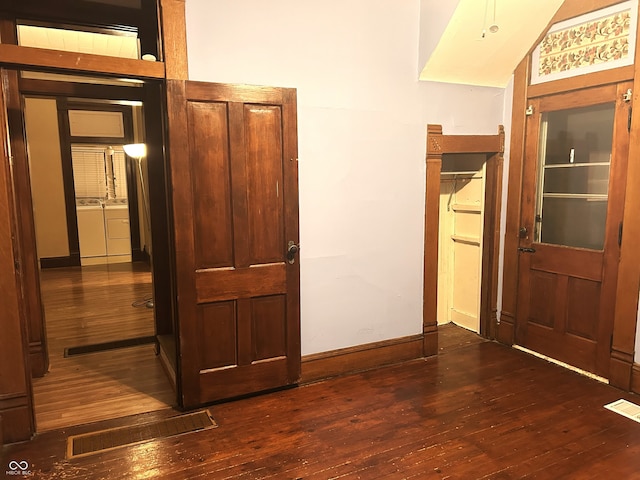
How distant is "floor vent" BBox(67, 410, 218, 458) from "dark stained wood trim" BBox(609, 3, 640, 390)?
290 cm

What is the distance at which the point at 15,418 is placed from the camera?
8.62 ft

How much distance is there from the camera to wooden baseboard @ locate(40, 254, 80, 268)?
795 centimetres

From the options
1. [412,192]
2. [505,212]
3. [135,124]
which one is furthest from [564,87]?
[135,124]

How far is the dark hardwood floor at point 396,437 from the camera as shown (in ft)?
7.77

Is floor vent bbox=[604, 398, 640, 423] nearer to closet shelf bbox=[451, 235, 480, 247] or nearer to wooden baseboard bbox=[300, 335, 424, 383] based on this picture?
wooden baseboard bbox=[300, 335, 424, 383]

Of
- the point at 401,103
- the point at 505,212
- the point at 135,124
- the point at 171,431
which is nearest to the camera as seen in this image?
the point at 171,431

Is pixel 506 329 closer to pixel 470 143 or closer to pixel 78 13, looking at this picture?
pixel 470 143

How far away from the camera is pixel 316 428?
9.13 ft

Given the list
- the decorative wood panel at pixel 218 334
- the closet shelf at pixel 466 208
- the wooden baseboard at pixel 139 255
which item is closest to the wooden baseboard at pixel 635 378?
the closet shelf at pixel 466 208

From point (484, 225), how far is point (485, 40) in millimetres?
1654

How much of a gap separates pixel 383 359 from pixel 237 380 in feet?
4.19

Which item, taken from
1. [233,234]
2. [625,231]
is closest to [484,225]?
[625,231]

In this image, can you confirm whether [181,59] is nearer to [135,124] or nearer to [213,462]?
[213,462]

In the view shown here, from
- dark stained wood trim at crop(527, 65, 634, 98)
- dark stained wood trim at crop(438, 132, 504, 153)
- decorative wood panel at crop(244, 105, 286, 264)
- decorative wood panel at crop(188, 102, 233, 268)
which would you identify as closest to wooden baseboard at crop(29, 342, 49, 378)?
decorative wood panel at crop(188, 102, 233, 268)
